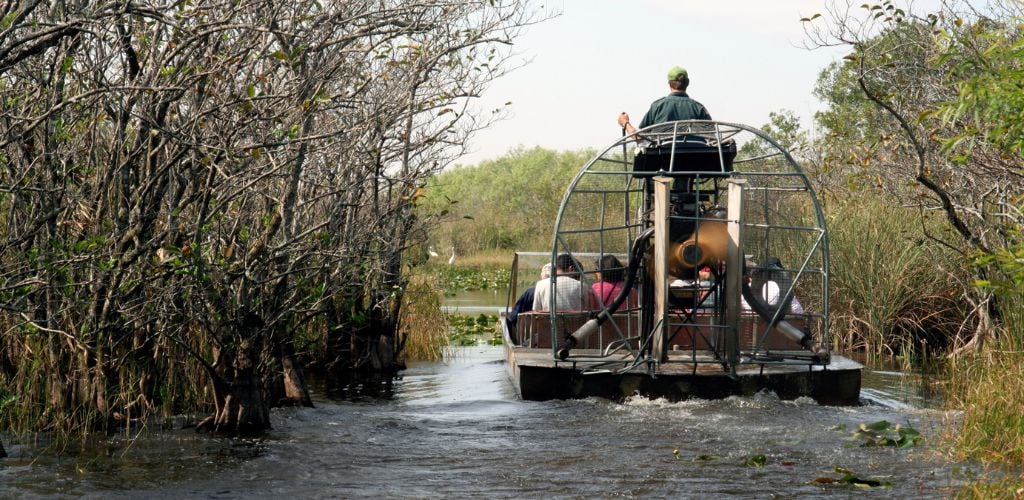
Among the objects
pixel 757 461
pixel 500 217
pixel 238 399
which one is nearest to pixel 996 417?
pixel 757 461

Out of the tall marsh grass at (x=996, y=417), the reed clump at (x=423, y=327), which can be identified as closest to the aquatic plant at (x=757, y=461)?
the tall marsh grass at (x=996, y=417)

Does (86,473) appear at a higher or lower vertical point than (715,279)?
lower

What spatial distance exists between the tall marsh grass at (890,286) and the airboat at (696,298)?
4221mm

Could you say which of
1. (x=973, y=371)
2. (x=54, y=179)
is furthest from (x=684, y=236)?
(x=54, y=179)

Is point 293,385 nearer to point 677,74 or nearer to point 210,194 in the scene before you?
point 210,194

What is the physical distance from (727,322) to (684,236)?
2.97 ft

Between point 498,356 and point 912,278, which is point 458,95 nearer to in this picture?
point 498,356

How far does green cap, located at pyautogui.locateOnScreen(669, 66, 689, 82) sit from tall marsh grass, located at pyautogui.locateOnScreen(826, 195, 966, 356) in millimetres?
5198

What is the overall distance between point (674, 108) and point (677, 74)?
491mm

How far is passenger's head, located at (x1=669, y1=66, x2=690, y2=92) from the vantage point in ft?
42.6

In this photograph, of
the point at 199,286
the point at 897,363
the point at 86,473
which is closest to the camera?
the point at 86,473

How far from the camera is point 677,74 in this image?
13.0 m

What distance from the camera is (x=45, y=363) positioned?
30.9 ft

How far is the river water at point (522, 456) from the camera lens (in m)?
8.38
